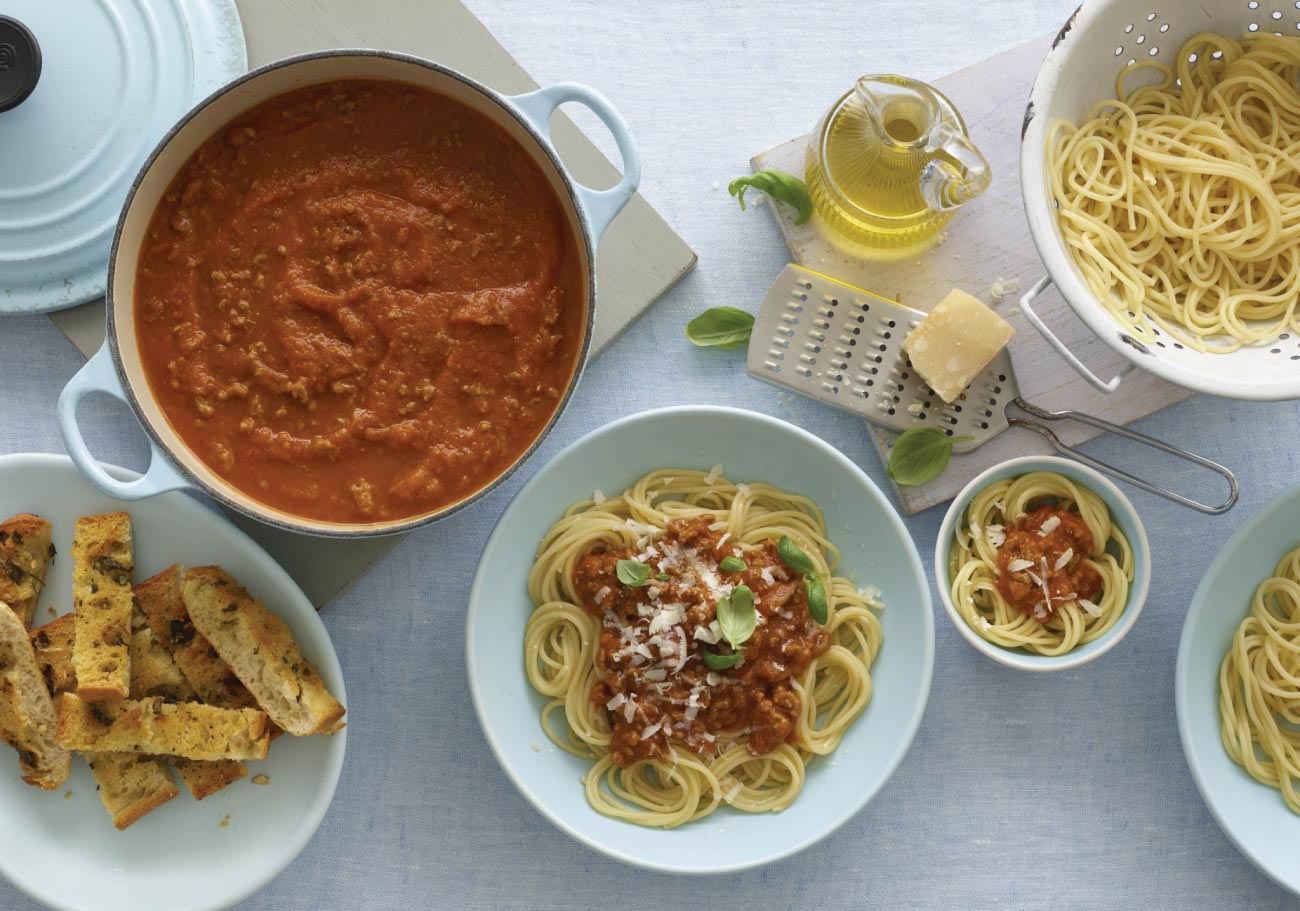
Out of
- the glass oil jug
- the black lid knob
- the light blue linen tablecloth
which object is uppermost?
the black lid knob

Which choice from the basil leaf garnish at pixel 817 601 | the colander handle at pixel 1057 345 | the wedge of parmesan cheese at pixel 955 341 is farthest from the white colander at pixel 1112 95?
the basil leaf garnish at pixel 817 601

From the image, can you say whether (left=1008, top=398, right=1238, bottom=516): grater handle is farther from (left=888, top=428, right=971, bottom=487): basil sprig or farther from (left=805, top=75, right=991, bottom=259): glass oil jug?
(left=805, top=75, right=991, bottom=259): glass oil jug

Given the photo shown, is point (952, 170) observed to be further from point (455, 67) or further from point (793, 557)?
point (455, 67)

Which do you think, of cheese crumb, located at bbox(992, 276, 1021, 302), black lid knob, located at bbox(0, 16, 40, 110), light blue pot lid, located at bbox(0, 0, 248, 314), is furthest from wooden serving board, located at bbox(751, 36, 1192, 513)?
black lid knob, located at bbox(0, 16, 40, 110)

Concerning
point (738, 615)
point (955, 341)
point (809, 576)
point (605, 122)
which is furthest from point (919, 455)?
point (605, 122)

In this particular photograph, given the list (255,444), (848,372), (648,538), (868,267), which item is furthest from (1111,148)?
(255,444)
